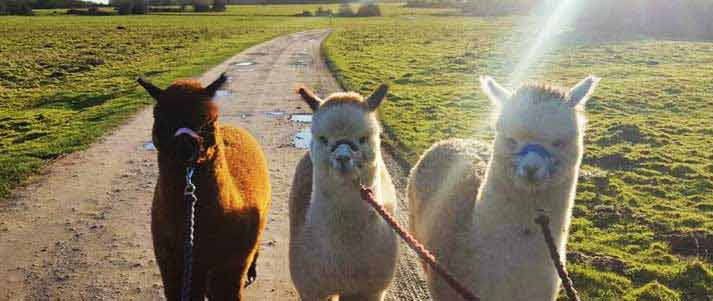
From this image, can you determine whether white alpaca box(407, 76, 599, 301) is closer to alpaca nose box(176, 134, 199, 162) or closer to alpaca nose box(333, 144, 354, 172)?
alpaca nose box(333, 144, 354, 172)

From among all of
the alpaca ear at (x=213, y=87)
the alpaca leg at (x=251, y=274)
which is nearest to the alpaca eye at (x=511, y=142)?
the alpaca ear at (x=213, y=87)

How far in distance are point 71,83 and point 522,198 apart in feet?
59.4

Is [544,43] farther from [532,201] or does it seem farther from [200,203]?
[200,203]

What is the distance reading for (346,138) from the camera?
3047 millimetres

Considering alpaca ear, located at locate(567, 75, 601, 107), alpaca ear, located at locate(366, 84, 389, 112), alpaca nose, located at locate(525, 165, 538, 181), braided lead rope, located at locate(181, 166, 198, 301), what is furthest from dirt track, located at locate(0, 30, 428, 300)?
alpaca ear, located at locate(567, 75, 601, 107)

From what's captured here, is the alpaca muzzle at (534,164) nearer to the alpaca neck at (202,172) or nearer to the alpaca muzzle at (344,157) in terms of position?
the alpaca muzzle at (344,157)

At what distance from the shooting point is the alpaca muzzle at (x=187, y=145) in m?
3.01

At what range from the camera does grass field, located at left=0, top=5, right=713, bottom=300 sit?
521 centimetres

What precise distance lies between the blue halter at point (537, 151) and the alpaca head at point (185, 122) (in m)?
1.77

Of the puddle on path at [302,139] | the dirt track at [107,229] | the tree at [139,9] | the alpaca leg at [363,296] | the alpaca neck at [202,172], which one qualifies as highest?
the tree at [139,9]

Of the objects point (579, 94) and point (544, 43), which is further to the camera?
point (544, 43)

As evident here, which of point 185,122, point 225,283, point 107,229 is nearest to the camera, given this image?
point 185,122

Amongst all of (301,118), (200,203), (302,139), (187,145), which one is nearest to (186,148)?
(187,145)

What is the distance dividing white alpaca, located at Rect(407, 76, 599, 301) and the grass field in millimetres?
1812
